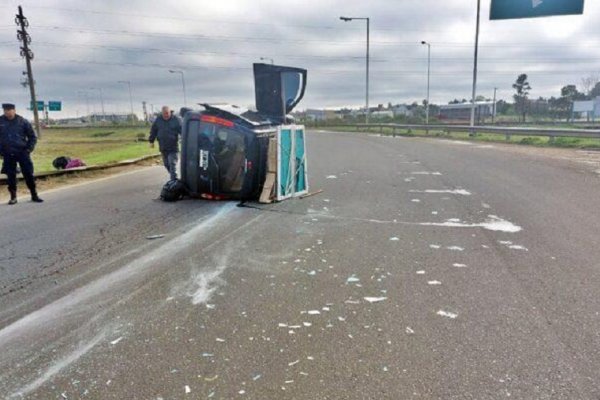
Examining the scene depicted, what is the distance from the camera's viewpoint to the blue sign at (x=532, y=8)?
17.0 meters

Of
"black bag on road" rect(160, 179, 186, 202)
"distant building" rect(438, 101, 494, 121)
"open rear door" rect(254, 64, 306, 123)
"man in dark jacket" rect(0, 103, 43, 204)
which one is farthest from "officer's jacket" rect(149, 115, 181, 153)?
"distant building" rect(438, 101, 494, 121)

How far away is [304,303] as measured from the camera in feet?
12.5

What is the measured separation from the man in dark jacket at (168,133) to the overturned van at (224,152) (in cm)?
71

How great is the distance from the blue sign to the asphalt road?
43.2 ft

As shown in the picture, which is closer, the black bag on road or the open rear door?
the black bag on road

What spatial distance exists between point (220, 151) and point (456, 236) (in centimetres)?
436

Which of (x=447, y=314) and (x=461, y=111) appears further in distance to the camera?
(x=461, y=111)

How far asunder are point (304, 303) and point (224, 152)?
15.9 ft

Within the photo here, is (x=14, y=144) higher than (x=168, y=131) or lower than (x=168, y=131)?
lower

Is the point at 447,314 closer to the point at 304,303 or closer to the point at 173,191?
the point at 304,303

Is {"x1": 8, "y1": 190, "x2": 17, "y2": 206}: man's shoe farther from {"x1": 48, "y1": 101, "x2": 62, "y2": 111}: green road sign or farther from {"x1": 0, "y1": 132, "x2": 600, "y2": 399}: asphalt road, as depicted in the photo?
{"x1": 48, "y1": 101, "x2": 62, "y2": 111}: green road sign

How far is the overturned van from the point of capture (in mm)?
7980

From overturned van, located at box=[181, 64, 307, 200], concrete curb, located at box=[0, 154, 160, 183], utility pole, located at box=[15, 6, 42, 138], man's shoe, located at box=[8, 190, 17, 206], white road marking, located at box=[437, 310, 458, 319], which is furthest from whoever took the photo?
utility pole, located at box=[15, 6, 42, 138]

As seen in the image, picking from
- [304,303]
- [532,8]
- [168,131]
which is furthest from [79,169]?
[532,8]
